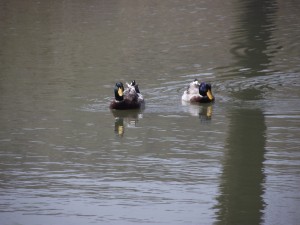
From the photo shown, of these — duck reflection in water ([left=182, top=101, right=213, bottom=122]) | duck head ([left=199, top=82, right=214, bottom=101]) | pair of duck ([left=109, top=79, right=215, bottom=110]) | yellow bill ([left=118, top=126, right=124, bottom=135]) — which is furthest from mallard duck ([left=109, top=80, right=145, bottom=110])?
yellow bill ([left=118, top=126, right=124, bottom=135])

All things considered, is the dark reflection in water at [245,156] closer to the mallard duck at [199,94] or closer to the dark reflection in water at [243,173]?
the dark reflection in water at [243,173]

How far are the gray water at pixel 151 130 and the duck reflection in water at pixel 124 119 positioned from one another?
3 centimetres

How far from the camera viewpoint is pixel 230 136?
11.5 meters

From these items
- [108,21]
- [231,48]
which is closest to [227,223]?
[231,48]

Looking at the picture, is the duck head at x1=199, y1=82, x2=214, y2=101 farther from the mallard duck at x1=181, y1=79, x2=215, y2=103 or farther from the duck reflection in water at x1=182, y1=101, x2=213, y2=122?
the duck reflection in water at x1=182, y1=101, x2=213, y2=122

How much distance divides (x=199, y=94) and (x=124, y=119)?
1542 mm

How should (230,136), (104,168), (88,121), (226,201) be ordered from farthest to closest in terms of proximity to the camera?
(88,121), (230,136), (104,168), (226,201)

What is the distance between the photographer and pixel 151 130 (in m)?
12.0

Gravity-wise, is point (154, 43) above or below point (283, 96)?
above

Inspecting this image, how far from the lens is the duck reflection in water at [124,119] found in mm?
12305

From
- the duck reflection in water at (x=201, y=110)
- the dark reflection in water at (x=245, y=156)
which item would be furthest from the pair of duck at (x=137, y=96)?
the dark reflection in water at (x=245, y=156)

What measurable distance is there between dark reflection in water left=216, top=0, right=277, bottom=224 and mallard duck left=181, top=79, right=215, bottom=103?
0.61 meters

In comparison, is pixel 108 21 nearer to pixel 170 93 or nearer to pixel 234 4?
pixel 234 4

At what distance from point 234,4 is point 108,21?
25.4ft
